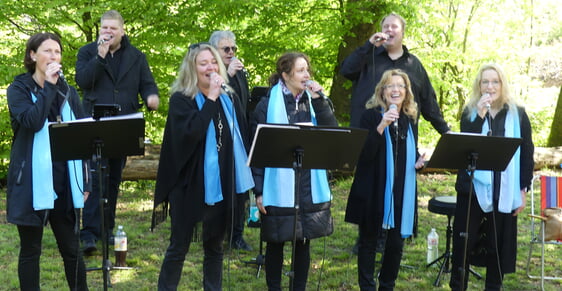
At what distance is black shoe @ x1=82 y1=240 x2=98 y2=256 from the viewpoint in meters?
6.50

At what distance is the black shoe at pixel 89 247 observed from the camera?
21.3ft

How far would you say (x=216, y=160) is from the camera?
4672 mm

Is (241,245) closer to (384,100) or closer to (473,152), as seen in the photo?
(384,100)

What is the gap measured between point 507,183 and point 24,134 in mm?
3681

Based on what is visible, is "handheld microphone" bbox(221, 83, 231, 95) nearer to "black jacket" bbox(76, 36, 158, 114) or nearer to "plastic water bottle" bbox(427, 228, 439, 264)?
"black jacket" bbox(76, 36, 158, 114)

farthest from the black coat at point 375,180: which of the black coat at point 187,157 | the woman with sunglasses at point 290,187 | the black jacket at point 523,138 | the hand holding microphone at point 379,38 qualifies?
the black coat at point 187,157

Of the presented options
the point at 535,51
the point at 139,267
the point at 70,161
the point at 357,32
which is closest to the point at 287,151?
the point at 70,161

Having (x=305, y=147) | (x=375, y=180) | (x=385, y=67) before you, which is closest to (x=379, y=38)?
(x=385, y=67)

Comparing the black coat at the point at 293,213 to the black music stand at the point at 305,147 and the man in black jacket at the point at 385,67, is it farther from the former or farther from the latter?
the man in black jacket at the point at 385,67

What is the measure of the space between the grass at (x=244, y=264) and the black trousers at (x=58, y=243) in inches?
39.1

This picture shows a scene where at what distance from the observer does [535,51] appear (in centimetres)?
1894

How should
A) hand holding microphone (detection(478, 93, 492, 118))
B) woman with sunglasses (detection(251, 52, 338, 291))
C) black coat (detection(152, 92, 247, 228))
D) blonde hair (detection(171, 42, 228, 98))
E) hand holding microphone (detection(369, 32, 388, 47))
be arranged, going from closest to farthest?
black coat (detection(152, 92, 247, 228)), blonde hair (detection(171, 42, 228, 98)), woman with sunglasses (detection(251, 52, 338, 291)), hand holding microphone (detection(478, 93, 492, 118)), hand holding microphone (detection(369, 32, 388, 47))

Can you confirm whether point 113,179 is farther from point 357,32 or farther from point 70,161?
point 357,32

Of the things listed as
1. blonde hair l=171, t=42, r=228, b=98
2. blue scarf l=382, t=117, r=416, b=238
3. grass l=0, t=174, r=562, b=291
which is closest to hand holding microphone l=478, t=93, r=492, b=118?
blue scarf l=382, t=117, r=416, b=238
